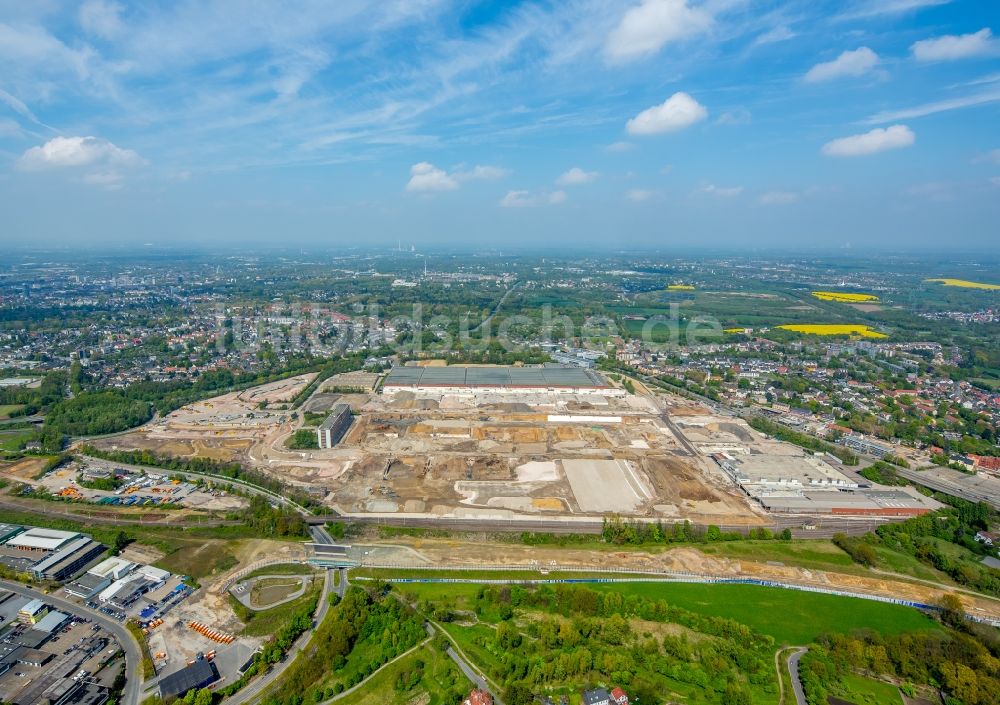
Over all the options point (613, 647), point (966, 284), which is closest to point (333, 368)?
point (613, 647)

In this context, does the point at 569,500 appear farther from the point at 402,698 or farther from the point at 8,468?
the point at 8,468

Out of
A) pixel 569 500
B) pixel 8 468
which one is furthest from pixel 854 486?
pixel 8 468

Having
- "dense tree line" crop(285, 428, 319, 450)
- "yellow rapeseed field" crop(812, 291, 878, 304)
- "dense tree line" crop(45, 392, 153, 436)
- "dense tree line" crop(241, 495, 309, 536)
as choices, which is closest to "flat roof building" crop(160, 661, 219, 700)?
"dense tree line" crop(241, 495, 309, 536)

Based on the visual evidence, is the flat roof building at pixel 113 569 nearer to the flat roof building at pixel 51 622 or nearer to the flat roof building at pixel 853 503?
the flat roof building at pixel 51 622

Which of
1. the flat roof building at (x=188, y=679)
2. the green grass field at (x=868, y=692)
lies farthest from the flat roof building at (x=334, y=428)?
the green grass field at (x=868, y=692)

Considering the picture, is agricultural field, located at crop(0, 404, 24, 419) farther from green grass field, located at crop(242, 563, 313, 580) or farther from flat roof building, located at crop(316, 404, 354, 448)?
green grass field, located at crop(242, 563, 313, 580)

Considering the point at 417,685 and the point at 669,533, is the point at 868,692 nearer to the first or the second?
the point at 669,533
